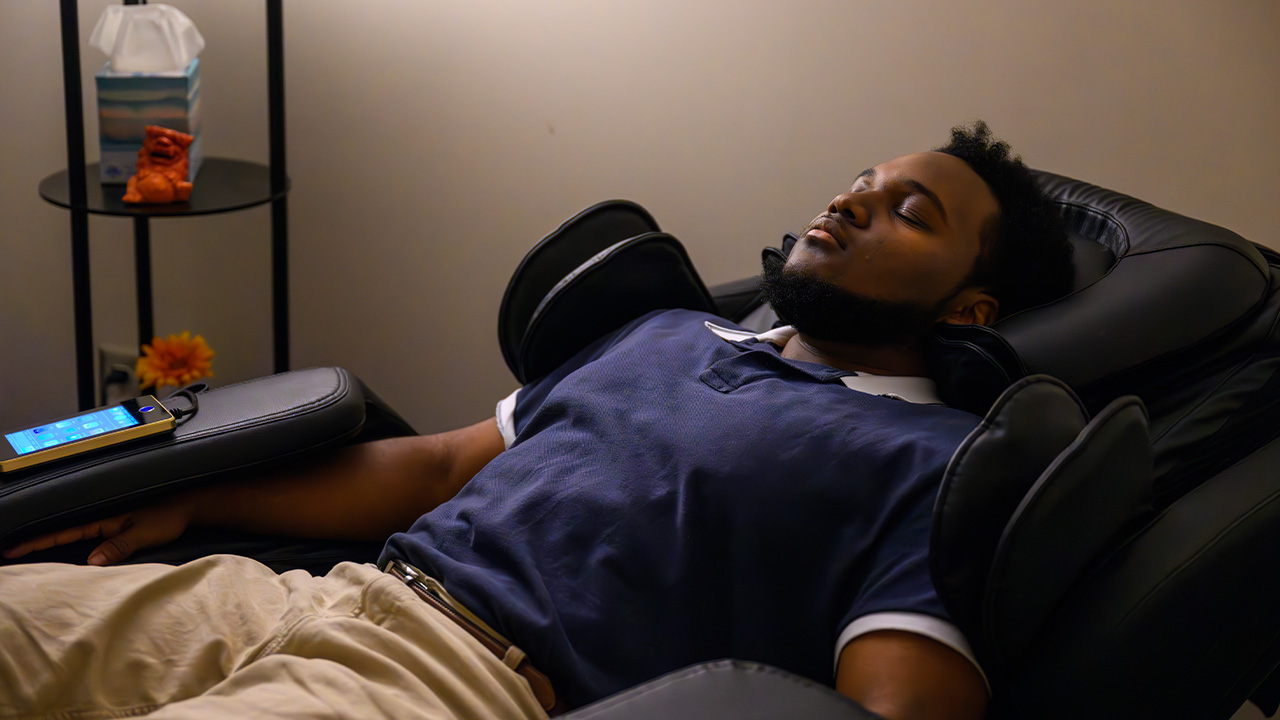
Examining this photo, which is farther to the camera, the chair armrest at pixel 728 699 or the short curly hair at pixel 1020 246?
the short curly hair at pixel 1020 246

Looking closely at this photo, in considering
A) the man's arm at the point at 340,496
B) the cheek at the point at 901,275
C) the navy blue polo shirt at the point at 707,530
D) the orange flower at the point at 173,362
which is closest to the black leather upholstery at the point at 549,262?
the man's arm at the point at 340,496

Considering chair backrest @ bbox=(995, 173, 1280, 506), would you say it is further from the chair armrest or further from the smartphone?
the smartphone

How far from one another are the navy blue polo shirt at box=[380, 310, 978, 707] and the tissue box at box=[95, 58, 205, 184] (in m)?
0.94

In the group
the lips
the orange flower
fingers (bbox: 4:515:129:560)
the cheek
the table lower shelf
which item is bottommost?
the orange flower

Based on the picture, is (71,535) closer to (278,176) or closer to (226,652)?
(226,652)

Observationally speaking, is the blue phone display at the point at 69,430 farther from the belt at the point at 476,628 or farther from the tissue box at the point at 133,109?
the tissue box at the point at 133,109

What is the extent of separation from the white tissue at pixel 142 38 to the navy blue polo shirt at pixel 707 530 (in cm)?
101

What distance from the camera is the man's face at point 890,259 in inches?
43.6

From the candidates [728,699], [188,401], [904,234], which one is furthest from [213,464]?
[904,234]

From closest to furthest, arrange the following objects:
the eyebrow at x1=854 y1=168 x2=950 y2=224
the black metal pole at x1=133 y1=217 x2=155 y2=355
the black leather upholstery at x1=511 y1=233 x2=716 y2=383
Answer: the eyebrow at x1=854 y1=168 x2=950 y2=224 → the black leather upholstery at x1=511 y1=233 x2=716 y2=383 → the black metal pole at x1=133 y1=217 x2=155 y2=355

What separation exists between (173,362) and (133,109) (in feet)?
1.43

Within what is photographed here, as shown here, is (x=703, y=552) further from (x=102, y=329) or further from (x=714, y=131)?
(x=102, y=329)

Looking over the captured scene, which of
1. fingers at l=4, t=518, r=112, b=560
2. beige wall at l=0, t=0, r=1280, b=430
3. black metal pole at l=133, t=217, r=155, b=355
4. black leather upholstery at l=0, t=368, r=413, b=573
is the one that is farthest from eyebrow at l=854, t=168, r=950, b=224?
black metal pole at l=133, t=217, r=155, b=355

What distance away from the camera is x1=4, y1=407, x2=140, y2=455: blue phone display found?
1071 mm
